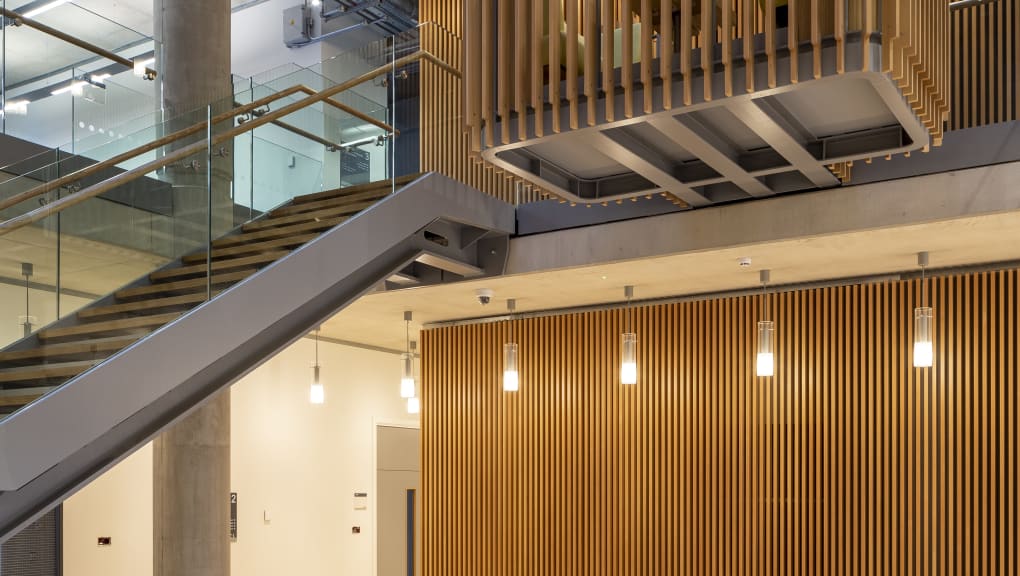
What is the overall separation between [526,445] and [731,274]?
277 cm

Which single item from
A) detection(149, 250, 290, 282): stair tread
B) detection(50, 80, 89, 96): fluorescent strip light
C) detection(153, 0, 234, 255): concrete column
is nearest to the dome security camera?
detection(153, 0, 234, 255): concrete column

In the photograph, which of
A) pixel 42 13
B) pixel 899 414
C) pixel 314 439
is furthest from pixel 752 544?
pixel 42 13

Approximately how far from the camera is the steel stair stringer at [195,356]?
15.8 ft

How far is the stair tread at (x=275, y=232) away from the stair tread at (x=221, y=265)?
0.35 ft

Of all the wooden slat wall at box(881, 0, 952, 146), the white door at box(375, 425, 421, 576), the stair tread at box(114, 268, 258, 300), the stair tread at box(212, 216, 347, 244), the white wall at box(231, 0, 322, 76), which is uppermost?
the white wall at box(231, 0, 322, 76)

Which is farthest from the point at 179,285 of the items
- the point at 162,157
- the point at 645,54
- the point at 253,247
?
the point at 645,54

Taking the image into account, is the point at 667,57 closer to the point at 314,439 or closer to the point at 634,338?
the point at 634,338

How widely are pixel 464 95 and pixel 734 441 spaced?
162 inches

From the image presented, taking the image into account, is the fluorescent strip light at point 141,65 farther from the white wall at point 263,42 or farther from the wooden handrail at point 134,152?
the white wall at point 263,42

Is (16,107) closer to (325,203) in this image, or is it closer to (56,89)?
(56,89)

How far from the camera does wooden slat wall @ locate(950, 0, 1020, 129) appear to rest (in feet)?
22.3

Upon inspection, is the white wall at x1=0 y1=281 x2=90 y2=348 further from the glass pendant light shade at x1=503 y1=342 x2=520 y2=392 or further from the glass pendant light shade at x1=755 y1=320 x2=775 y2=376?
the glass pendant light shade at x1=755 y1=320 x2=775 y2=376

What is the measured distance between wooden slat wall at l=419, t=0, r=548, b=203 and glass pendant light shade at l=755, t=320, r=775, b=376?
6.49 ft

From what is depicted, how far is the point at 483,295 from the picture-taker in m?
8.71
